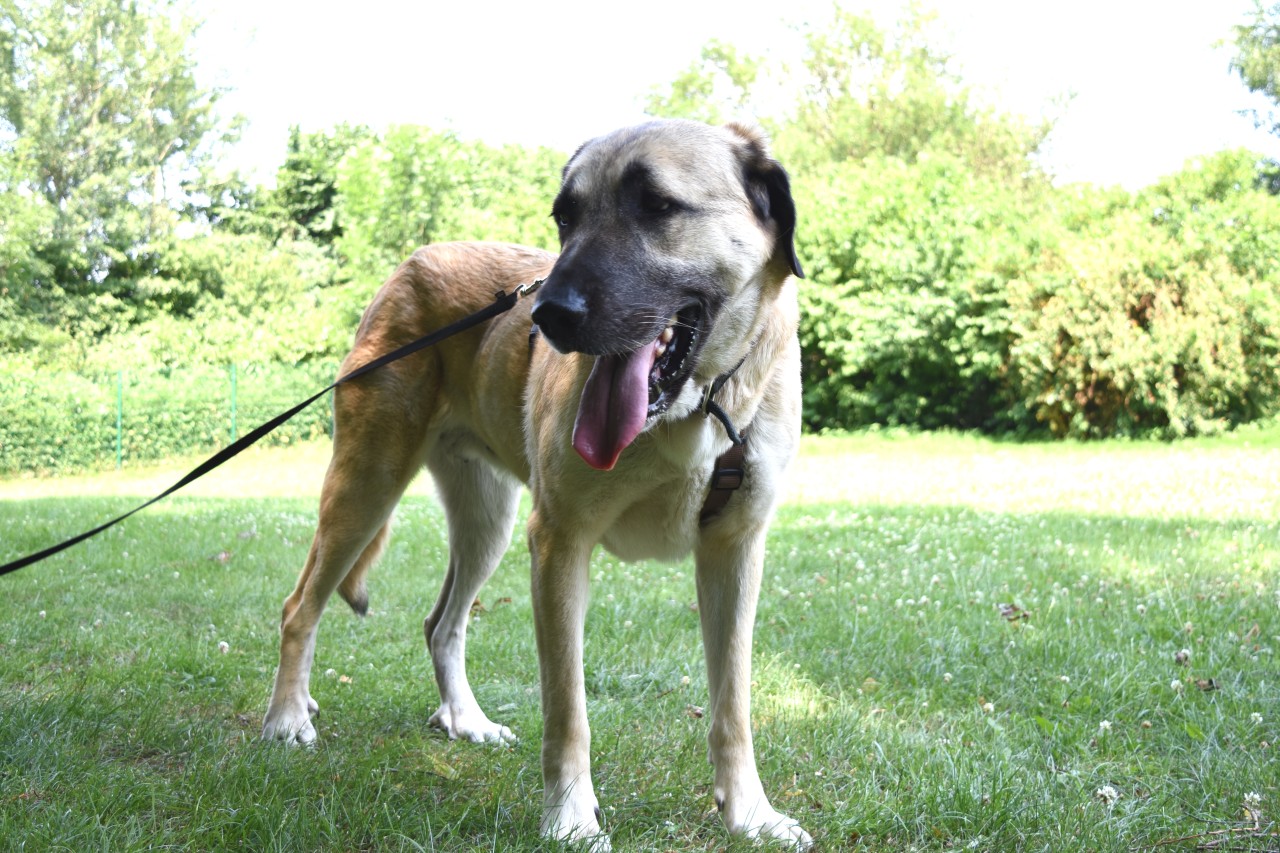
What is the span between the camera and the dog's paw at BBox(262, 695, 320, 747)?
3527 millimetres

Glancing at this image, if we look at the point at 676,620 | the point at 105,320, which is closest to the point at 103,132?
the point at 105,320

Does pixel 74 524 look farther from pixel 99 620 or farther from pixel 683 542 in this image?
pixel 683 542

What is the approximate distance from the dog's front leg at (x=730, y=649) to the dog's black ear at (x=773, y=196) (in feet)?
2.60

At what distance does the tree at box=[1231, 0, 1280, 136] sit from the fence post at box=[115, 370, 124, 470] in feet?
123

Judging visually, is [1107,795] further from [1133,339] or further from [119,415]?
[119,415]

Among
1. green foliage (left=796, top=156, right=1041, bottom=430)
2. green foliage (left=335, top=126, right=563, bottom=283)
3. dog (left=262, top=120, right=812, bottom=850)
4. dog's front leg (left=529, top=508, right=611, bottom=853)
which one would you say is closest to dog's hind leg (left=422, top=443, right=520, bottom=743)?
dog (left=262, top=120, right=812, bottom=850)

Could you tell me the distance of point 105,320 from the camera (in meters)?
29.5

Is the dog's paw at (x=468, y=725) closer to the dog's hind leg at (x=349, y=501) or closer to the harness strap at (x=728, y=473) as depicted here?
the dog's hind leg at (x=349, y=501)

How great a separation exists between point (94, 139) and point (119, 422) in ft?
50.7

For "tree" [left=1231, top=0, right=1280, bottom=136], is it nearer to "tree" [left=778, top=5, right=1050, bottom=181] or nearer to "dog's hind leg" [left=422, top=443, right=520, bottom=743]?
"tree" [left=778, top=5, right=1050, bottom=181]

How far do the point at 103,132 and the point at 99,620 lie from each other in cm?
3076

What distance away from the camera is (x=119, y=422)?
64.8 ft

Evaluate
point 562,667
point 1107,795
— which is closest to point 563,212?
point 562,667

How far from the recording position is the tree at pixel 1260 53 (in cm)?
3628
